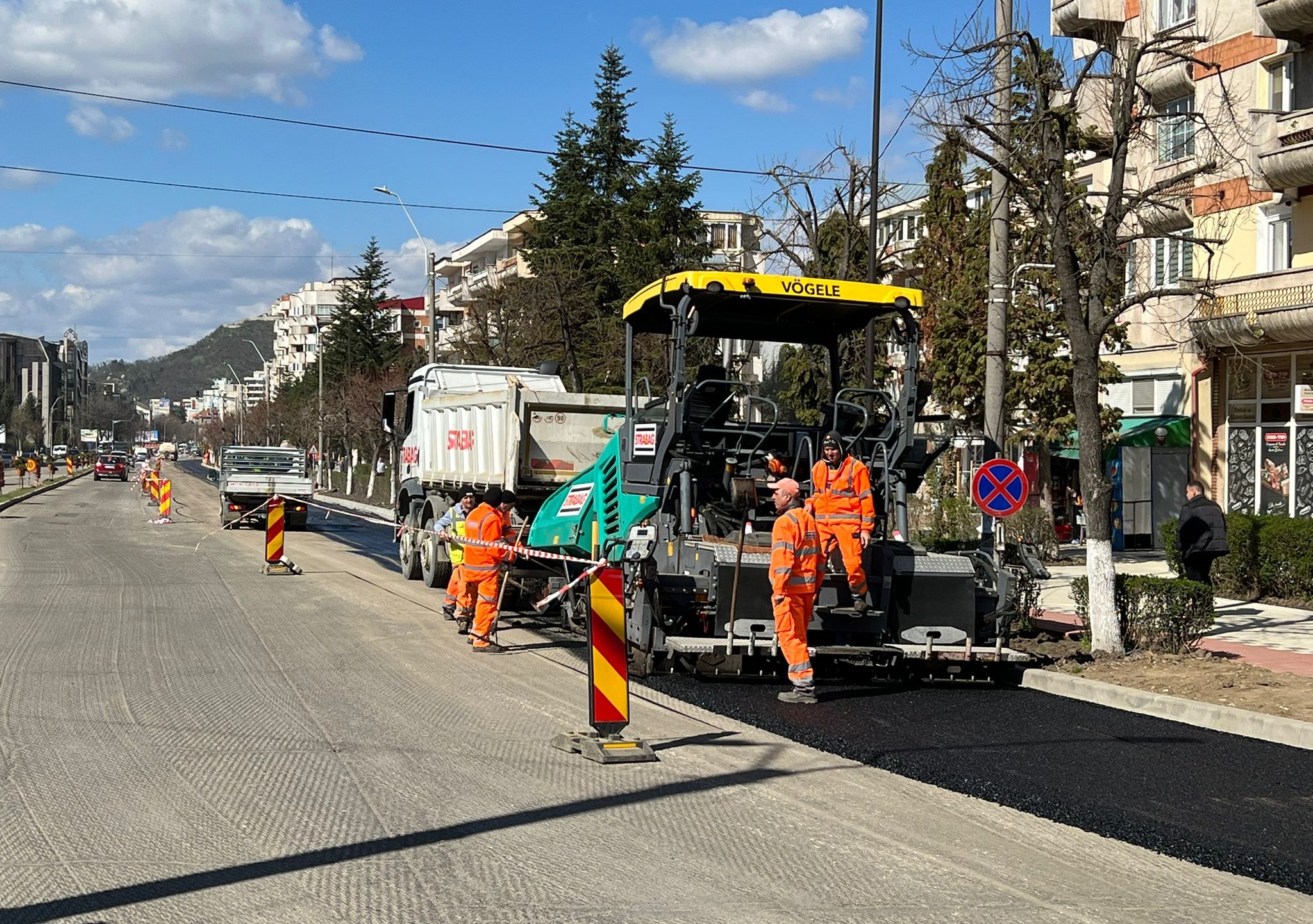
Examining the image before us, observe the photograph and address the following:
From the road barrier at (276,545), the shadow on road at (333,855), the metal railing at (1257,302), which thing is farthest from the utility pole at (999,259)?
the road barrier at (276,545)

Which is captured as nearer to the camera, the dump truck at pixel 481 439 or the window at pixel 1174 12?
the dump truck at pixel 481 439

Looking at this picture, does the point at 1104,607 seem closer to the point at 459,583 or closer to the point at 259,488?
the point at 459,583

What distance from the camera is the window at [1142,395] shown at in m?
29.6

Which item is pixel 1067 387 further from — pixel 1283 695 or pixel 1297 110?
pixel 1283 695

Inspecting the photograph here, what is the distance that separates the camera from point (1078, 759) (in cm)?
871

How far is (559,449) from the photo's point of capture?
16.9 metres

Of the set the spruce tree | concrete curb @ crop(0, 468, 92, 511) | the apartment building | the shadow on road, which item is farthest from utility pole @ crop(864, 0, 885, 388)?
the spruce tree

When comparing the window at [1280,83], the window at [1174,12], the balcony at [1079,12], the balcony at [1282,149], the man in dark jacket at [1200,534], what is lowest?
the man in dark jacket at [1200,534]

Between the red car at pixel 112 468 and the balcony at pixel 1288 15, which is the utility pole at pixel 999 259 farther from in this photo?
the red car at pixel 112 468

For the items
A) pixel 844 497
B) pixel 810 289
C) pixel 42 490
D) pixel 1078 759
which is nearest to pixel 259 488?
pixel 810 289

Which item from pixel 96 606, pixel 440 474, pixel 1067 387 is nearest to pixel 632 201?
pixel 1067 387

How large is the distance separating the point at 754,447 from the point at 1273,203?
18.3m

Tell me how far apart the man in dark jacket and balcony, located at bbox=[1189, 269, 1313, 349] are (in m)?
7.67

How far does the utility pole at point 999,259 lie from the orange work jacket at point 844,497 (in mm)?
3620
